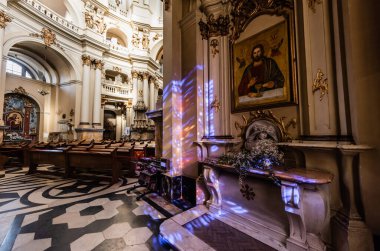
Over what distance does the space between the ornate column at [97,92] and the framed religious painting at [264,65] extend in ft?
43.8

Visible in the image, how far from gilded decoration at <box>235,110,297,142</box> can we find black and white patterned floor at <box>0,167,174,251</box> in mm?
2051

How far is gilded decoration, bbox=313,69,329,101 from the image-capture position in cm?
189

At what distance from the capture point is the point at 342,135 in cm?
178

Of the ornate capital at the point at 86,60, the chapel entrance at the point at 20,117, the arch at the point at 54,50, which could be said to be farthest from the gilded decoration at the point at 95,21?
the chapel entrance at the point at 20,117

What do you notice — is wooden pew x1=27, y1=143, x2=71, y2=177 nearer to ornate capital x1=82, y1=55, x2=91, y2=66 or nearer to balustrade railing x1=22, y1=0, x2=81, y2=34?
ornate capital x1=82, y1=55, x2=91, y2=66

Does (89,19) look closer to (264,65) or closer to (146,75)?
(146,75)

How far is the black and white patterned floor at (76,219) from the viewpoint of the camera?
86.1 inches

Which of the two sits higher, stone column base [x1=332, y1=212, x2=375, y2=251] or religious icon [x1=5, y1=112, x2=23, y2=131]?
religious icon [x1=5, y1=112, x2=23, y2=131]

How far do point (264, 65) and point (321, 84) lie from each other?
839mm

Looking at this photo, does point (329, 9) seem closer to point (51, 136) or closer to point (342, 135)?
point (342, 135)

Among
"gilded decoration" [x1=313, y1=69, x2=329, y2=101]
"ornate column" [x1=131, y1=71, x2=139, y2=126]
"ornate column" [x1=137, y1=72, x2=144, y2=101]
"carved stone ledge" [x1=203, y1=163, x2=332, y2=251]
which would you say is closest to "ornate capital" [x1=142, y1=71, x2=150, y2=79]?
"ornate column" [x1=137, y1=72, x2=144, y2=101]

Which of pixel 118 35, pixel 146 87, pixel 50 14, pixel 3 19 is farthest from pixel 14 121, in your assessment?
pixel 118 35

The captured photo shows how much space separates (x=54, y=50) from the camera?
11.5 metres

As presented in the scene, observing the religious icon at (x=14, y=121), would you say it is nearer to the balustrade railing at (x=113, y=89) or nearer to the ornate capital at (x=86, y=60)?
the balustrade railing at (x=113, y=89)
